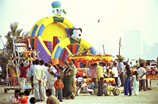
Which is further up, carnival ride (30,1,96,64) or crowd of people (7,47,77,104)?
carnival ride (30,1,96,64)

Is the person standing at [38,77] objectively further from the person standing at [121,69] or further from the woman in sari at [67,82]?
the person standing at [121,69]

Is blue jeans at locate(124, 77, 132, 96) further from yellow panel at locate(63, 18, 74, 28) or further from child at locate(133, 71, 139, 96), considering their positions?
yellow panel at locate(63, 18, 74, 28)

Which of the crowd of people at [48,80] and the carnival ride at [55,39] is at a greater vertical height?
the carnival ride at [55,39]

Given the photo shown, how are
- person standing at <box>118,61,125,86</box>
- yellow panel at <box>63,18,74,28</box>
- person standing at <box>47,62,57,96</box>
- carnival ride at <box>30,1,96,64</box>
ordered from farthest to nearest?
yellow panel at <box>63,18,74,28</box> → carnival ride at <box>30,1,96,64</box> → person standing at <box>118,61,125,86</box> → person standing at <box>47,62,57,96</box>

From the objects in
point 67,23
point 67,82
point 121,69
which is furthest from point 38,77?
point 67,23

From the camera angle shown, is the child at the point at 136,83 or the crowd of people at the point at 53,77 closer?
the crowd of people at the point at 53,77

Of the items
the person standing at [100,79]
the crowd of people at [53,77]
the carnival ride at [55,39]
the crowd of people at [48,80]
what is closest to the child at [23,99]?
the crowd of people at [53,77]

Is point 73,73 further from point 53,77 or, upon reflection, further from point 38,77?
point 38,77

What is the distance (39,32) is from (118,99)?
5.53 metres

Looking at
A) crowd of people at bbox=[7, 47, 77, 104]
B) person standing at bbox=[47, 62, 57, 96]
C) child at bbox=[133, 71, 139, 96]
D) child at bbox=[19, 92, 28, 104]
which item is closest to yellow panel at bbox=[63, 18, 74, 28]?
child at bbox=[133, 71, 139, 96]

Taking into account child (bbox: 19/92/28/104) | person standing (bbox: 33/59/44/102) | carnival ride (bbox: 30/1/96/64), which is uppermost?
carnival ride (bbox: 30/1/96/64)

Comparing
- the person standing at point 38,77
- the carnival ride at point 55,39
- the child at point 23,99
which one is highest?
the carnival ride at point 55,39

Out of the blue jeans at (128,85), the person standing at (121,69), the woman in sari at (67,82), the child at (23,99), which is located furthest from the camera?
the person standing at (121,69)

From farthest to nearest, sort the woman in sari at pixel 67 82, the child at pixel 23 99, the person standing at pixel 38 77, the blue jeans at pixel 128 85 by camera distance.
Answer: the blue jeans at pixel 128 85 < the woman in sari at pixel 67 82 < the person standing at pixel 38 77 < the child at pixel 23 99
